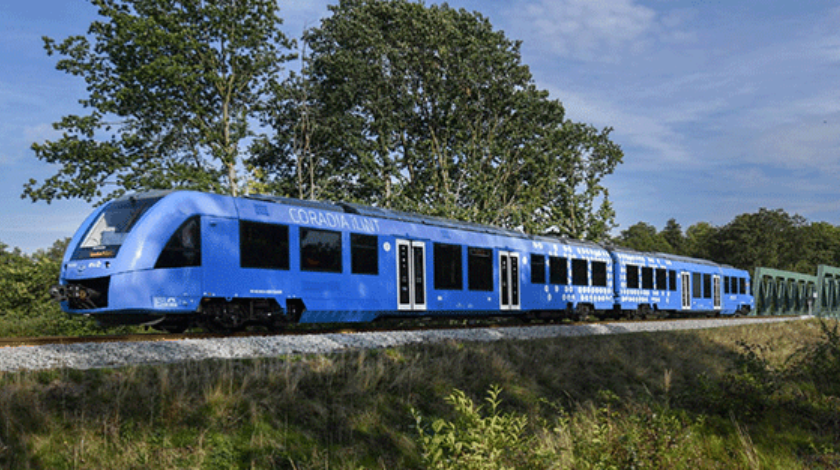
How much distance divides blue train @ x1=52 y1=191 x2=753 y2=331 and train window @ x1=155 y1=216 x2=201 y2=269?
0.06ft

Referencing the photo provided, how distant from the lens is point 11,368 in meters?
9.27

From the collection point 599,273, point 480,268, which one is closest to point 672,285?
point 599,273

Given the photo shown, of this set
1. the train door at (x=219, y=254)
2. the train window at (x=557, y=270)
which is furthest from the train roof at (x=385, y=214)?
the train door at (x=219, y=254)

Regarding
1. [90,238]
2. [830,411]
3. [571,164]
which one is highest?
[571,164]

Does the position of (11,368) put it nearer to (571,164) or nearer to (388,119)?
(388,119)

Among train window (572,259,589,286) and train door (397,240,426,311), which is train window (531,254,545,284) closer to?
train window (572,259,589,286)

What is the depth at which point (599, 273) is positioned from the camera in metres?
27.3

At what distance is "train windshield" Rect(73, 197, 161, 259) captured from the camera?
14.0m

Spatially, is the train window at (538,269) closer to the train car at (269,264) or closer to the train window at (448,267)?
the train car at (269,264)

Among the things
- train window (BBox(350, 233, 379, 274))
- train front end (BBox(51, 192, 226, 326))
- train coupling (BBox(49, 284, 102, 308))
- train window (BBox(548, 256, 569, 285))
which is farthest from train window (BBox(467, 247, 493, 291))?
train coupling (BBox(49, 284, 102, 308))

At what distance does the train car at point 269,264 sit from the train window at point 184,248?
0.06 ft

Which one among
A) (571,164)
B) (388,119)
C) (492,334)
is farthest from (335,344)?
(571,164)

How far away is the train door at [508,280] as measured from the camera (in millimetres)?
22188

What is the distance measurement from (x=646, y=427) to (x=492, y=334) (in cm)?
790
